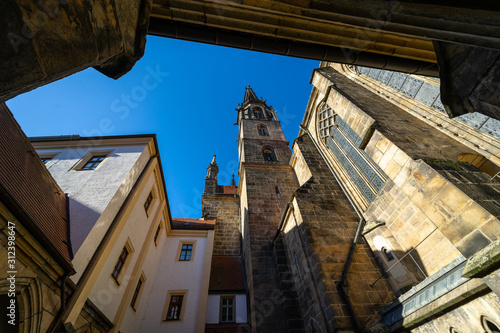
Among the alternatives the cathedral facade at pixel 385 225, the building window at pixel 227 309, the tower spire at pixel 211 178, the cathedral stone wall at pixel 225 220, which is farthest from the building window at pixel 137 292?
the tower spire at pixel 211 178

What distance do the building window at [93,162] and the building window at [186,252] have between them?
20.3 ft

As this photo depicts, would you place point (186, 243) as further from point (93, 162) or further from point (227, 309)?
point (93, 162)

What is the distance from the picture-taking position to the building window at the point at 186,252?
34.4 feet

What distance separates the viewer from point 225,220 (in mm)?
14281

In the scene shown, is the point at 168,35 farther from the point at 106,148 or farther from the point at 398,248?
the point at 106,148

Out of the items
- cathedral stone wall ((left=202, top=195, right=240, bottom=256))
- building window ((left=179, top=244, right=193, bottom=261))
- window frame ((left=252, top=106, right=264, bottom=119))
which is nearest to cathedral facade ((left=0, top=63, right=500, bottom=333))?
building window ((left=179, top=244, right=193, bottom=261))

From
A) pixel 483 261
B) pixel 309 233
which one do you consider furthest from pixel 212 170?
pixel 483 261

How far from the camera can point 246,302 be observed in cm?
853

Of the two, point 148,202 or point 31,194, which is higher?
point 148,202

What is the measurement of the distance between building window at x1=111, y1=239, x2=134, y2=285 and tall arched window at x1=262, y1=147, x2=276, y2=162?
34.8ft

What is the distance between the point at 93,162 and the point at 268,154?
11419 mm

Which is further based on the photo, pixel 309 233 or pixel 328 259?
pixel 309 233

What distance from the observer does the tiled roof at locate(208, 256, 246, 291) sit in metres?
9.19

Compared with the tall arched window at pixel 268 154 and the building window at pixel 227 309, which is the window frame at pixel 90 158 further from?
the tall arched window at pixel 268 154
